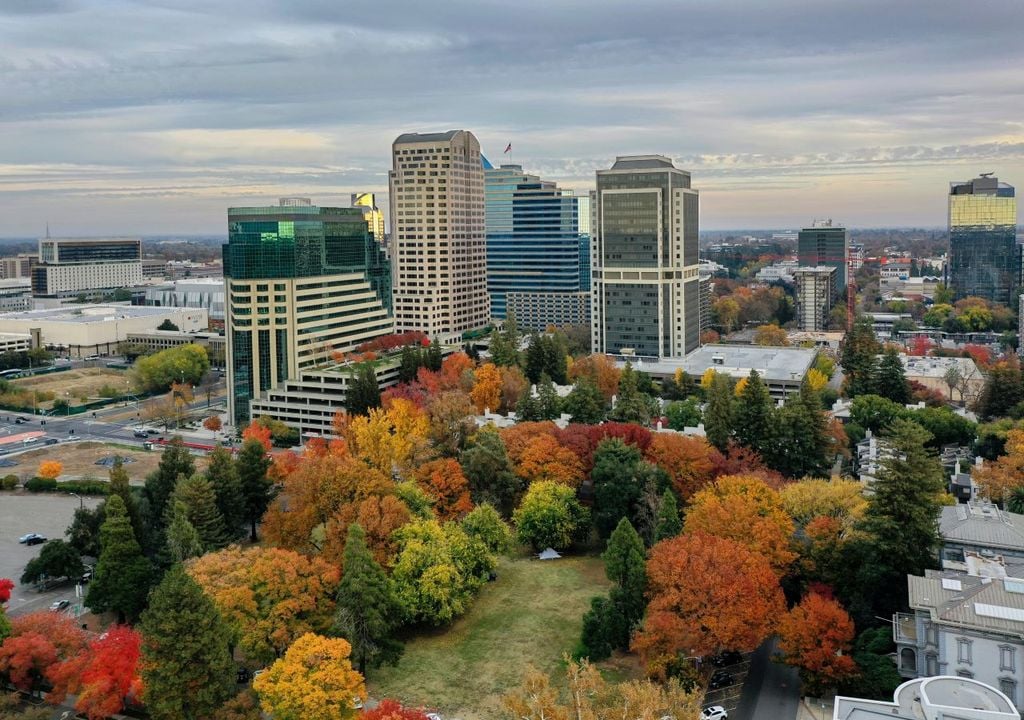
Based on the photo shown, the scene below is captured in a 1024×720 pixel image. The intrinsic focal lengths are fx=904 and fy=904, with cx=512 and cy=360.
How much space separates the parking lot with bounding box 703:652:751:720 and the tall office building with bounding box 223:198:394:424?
44325 mm

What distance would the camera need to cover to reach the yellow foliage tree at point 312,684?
2400 cm

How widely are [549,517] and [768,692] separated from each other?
42.7 ft

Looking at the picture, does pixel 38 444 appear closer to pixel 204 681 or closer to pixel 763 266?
pixel 204 681

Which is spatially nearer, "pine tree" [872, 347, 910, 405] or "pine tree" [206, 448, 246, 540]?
"pine tree" [206, 448, 246, 540]

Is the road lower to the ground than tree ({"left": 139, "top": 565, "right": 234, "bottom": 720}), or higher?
lower

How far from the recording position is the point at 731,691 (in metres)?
27.3

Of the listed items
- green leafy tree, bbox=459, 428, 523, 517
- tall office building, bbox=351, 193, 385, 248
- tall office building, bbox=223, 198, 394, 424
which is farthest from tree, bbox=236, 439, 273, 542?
tall office building, bbox=351, 193, 385, 248

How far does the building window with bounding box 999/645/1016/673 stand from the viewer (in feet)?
79.5

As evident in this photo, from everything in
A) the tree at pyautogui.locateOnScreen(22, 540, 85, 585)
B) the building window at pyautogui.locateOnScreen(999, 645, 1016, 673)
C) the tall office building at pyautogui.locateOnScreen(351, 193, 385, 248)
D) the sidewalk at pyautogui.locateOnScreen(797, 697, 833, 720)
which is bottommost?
the sidewalk at pyautogui.locateOnScreen(797, 697, 833, 720)

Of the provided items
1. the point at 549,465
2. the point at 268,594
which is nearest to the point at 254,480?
the point at 268,594

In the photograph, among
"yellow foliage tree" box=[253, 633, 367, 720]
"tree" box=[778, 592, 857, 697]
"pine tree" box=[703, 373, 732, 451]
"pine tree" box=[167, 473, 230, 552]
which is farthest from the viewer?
"pine tree" box=[703, 373, 732, 451]

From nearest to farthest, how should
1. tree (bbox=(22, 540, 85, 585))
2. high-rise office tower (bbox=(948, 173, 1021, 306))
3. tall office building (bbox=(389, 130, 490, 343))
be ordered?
tree (bbox=(22, 540, 85, 585))
tall office building (bbox=(389, 130, 490, 343))
high-rise office tower (bbox=(948, 173, 1021, 306))

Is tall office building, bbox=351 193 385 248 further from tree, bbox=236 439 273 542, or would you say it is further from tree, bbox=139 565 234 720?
tree, bbox=139 565 234 720

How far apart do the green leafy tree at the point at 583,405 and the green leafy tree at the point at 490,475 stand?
1295cm
